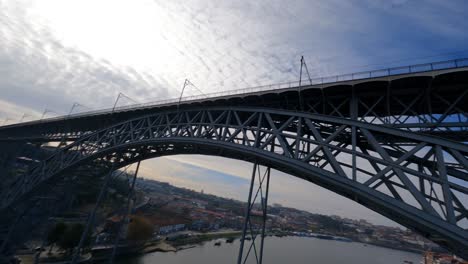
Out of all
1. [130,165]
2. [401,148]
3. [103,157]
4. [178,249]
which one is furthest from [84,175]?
[401,148]

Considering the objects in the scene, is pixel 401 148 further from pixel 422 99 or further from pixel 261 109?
pixel 261 109

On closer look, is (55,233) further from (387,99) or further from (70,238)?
(387,99)

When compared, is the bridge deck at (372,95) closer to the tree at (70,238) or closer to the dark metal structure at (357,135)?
the dark metal structure at (357,135)

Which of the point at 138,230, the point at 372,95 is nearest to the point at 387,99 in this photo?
the point at 372,95

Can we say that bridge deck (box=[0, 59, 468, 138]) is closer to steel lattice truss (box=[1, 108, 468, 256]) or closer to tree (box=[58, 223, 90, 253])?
steel lattice truss (box=[1, 108, 468, 256])

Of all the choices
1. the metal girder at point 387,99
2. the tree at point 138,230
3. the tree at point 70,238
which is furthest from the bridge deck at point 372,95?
the tree at point 138,230

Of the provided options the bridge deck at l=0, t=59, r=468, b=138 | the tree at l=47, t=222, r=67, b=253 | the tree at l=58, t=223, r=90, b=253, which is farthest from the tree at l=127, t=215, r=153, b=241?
the bridge deck at l=0, t=59, r=468, b=138
